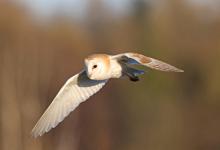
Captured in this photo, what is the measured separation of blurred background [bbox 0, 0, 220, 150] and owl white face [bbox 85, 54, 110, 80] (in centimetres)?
745

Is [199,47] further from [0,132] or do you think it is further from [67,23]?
[67,23]

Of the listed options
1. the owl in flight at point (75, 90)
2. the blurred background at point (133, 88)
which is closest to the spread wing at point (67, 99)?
the owl in flight at point (75, 90)

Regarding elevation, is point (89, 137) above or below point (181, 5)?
below

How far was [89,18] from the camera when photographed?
25.1 metres

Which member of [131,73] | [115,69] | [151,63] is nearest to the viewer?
[151,63]

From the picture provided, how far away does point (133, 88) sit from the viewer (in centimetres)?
1608

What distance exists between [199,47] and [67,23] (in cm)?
703

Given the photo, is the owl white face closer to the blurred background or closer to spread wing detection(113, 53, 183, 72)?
spread wing detection(113, 53, 183, 72)

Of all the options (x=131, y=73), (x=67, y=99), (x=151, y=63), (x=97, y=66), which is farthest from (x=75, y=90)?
(x=151, y=63)

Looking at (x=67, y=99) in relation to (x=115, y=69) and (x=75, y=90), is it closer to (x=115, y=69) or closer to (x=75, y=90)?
(x=75, y=90)

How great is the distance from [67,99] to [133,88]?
32.5 feet

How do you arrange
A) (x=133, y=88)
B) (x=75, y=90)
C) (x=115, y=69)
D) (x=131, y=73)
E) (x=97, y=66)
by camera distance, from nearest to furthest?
1. (x=97, y=66)
2. (x=115, y=69)
3. (x=131, y=73)
4. (x=75, y=90)
5. (x=133, y=88)

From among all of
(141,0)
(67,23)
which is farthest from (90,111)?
(67,23)

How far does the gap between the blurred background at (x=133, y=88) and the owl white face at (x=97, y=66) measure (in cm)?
745
